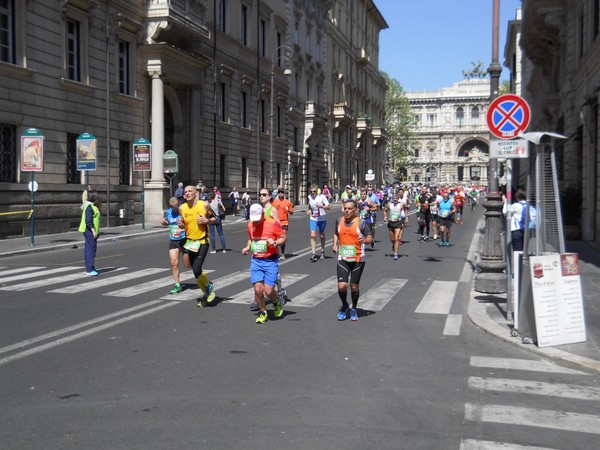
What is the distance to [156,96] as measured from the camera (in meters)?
29.5

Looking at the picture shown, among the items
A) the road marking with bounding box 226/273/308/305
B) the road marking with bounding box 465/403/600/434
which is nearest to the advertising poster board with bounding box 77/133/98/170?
the road marking with bounding box 226/273/308/305

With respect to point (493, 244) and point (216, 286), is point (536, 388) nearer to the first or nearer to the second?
point (493, 244)

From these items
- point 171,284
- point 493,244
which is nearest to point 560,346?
point 493,244

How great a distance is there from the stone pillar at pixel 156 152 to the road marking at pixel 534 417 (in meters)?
25.4

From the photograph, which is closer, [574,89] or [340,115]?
[574,89]

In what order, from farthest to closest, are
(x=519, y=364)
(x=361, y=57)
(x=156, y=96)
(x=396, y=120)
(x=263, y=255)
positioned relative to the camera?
(x=396, y=120) → (x=361, y=57) → (x=156, y=96) → (x=263, y=255) → (x=519, y=364)

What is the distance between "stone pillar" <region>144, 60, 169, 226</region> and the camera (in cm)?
2955

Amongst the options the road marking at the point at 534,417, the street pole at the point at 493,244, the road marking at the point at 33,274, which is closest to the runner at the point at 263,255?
the road marking at the point at 534,417

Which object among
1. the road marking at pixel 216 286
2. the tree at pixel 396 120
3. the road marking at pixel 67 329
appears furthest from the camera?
the tree at pixel 396 120

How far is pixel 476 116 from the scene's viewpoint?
12775 centimetres

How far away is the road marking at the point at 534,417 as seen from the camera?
5.07 meters

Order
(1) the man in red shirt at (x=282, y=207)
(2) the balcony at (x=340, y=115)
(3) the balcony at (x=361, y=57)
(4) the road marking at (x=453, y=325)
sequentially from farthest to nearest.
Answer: (3) the balcony at (x=361, y=57) → (2) the balcony at (x=340, y=115) → (1) the man in red shirt at (x=282, y=207) → (4) the road marking at (x=453, y=325)

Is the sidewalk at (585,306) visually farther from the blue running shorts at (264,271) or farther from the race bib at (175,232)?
the race bib at (175,232)

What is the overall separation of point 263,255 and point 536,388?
13.3 ft
